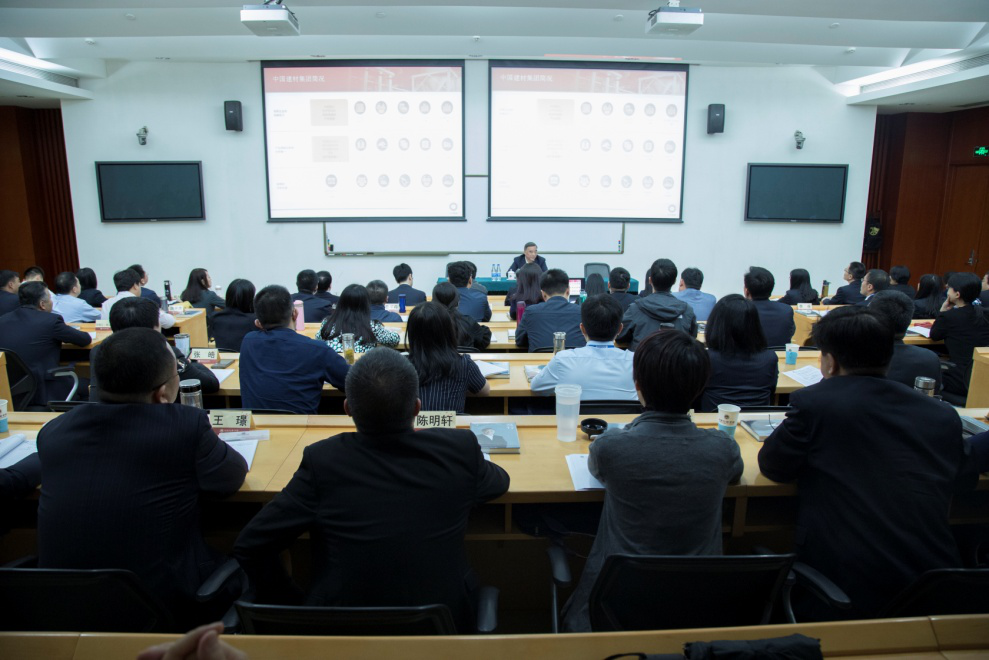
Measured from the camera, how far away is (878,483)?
1793mm

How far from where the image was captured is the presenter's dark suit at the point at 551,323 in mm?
4309

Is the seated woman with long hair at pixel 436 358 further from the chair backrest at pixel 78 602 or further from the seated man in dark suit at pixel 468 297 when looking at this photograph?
the seated man in dark suit at pixel 468 297

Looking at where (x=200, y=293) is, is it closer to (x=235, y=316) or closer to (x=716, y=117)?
(x=235, y=316)

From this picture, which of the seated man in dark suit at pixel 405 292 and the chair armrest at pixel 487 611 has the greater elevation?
the seated man in dark suit at pixel 405 292

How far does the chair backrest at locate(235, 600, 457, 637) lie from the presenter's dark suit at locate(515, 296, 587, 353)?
3.00 meters

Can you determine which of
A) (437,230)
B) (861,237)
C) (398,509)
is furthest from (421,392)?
(861,237)

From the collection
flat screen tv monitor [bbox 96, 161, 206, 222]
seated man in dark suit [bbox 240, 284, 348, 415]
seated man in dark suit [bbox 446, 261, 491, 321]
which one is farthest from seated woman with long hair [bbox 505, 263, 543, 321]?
flat screen tv monitor [bbox 96, 161, 206, 222]

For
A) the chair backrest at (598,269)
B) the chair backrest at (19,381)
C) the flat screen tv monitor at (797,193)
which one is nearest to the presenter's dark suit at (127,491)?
the chair backrest at (19,381)

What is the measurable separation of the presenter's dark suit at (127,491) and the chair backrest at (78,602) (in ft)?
0.35

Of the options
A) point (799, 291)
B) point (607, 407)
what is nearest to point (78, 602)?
point (607, 407)

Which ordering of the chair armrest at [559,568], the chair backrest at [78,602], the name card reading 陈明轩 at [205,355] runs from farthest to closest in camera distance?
the name card reading 陈明轩 at [205,355] → the chair armrest at [559,568] → the chair backrest at [78,602]

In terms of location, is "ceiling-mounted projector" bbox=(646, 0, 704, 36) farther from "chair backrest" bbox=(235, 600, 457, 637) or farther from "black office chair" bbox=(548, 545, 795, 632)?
"chair backrest" bbox=(235, 600, 457, 637)

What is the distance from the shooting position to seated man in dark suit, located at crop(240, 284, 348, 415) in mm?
3088

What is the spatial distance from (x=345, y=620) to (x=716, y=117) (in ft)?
28.3
